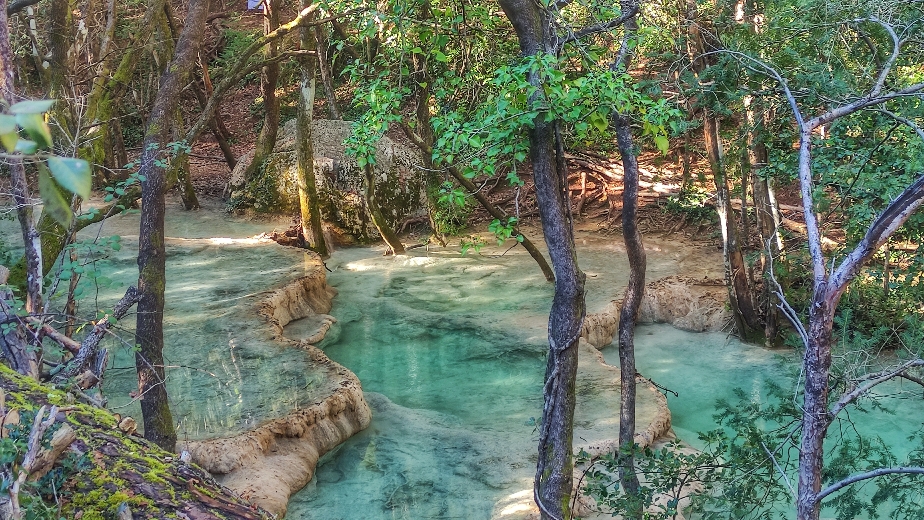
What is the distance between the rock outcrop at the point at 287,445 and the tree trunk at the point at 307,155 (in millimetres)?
3380

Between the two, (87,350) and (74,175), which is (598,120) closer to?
(87,350)

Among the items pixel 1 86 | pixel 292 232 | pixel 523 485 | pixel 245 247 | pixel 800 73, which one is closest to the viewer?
pixel 1 86

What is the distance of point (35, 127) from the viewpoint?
26.1 inches

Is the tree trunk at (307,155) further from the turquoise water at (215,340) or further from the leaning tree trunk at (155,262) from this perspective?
the leaning tree trunk at (155,262)

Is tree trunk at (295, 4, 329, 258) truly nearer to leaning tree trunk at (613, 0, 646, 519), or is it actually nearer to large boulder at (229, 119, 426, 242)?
large boulder at (229, 119, 426, 242)

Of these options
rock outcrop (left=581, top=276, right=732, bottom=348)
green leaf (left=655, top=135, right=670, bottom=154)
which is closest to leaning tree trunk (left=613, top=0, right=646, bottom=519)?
green leaf (left=655, top=135, right=670, bottom=154)

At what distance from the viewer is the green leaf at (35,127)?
2.13ft

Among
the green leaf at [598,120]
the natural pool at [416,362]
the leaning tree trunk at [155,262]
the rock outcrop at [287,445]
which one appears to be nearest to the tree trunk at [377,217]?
the natural pool at [416,362]

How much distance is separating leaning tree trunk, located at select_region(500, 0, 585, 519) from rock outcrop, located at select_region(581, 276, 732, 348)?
4654mm

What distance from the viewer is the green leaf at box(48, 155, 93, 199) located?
64 centimetres

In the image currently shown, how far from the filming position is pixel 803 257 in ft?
26.7

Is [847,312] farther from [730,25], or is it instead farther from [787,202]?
[787,202]

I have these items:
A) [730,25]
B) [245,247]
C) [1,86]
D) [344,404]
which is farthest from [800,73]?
[245,247]

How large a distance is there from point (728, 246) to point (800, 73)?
11.3 feet
